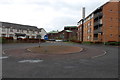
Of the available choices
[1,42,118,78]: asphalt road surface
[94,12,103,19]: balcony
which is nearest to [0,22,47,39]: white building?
[94,12,103,19]: balcony

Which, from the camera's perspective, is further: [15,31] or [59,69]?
[15,31]

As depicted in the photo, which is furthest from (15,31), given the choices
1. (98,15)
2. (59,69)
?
(59,69)

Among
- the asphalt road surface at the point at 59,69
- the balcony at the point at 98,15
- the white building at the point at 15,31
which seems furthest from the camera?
the white building at the point at 15,31

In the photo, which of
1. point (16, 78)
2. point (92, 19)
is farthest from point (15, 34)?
point (16, 78)

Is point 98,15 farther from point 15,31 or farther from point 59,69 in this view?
point 15,31

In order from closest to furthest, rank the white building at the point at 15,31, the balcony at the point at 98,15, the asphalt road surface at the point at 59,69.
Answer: the asphalt road surface at the point at 59,69, the balcony at the point at 98,15, the white building at the point at 15,31

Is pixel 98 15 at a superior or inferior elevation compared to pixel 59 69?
superior

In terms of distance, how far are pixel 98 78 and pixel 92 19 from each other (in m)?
39.0

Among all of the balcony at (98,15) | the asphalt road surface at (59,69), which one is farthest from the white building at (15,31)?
the asphalt road surface at (59,69)

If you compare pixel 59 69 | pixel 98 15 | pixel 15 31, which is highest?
pixel 98 15

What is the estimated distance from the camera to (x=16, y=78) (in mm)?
5023

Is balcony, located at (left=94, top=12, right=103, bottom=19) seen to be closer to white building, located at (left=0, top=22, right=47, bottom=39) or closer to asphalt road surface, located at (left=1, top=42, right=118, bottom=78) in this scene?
white building, located at (left=0, top=22, right=47, bottom=39)

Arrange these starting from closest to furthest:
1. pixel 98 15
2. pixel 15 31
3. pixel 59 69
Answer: pixel 59 69
pixel 98 15
pixel 15 31

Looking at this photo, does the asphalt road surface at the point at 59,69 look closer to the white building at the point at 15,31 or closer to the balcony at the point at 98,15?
the balcony at the point at 98,15
